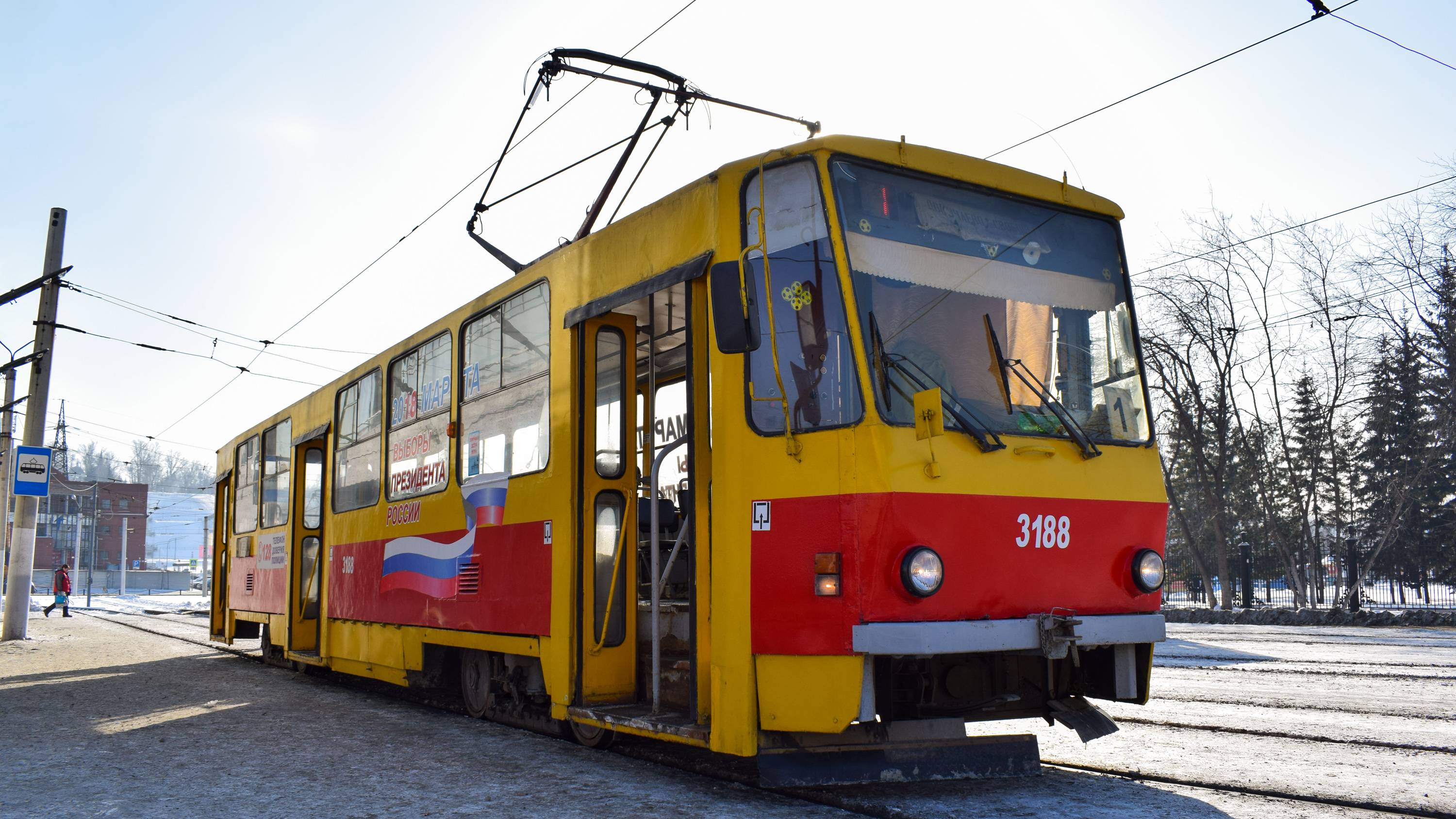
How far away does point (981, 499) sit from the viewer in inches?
207

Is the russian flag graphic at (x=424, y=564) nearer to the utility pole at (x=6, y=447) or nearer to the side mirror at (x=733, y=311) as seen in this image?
the side mirror at (x=733, y=311)

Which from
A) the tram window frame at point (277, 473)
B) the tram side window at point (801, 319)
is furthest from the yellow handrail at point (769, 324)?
the tram window frame at point (277, 473)

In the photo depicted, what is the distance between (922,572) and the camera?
16.5ft

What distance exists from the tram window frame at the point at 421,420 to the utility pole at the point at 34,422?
1355 cm

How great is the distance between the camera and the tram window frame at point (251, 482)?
1487cm

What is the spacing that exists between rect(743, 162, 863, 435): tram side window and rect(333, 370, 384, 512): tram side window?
5.70 m

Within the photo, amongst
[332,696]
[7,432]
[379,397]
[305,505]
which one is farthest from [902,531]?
[7,432]

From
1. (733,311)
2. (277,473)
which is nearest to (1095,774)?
(733,311)

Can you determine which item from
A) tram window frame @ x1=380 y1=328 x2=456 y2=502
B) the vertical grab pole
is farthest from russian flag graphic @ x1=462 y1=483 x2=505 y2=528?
the vertical grab pole

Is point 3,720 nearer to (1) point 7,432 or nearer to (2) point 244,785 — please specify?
(2) point 244,785

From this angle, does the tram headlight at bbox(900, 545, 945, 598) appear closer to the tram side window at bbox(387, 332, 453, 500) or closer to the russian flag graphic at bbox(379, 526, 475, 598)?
the russian flag graphic at bbox(379, 526, 475, 598)

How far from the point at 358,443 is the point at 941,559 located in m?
7.34

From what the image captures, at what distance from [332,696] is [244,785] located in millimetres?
5072

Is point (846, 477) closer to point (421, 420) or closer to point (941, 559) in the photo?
point (941, 559)
